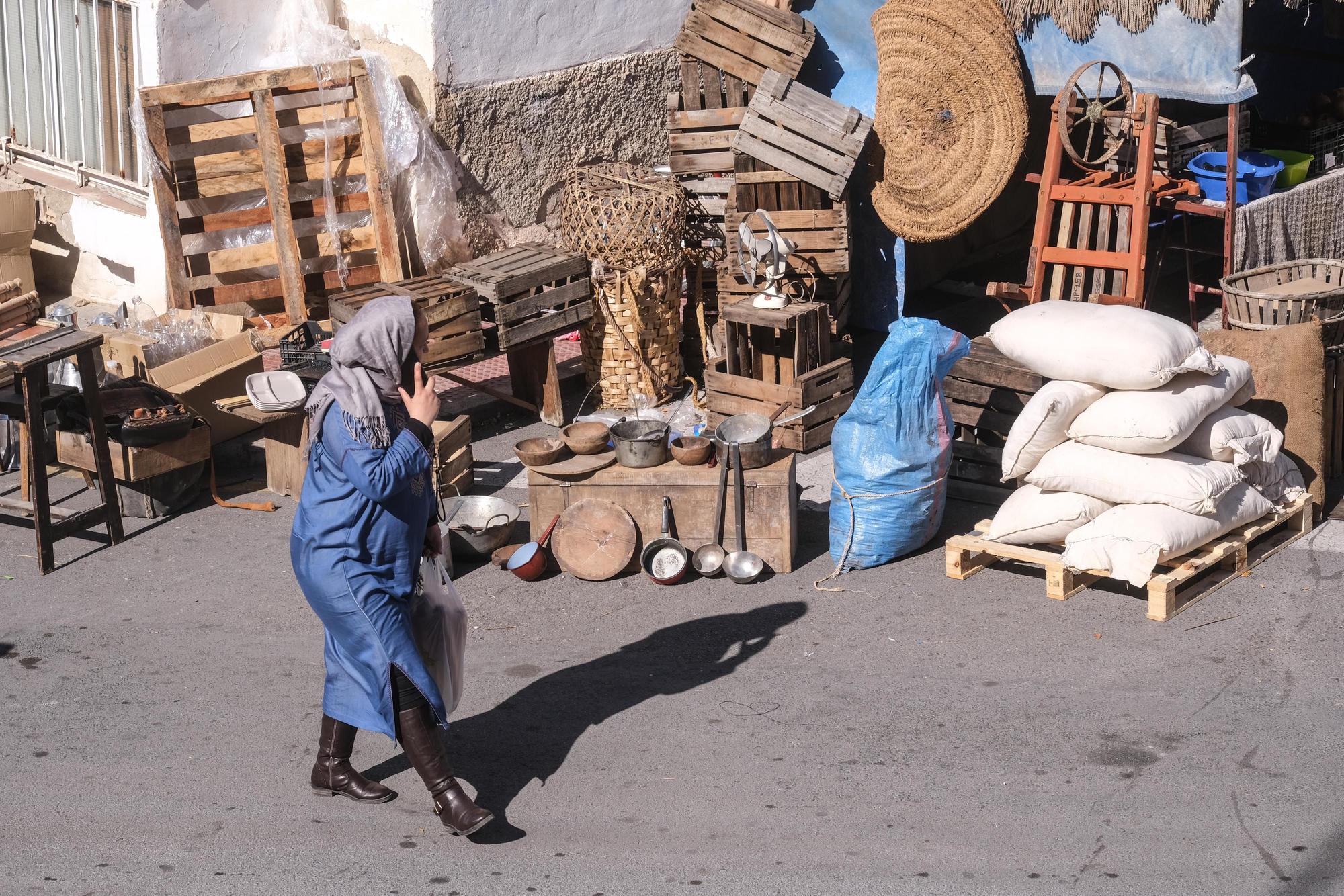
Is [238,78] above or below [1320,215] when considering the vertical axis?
above

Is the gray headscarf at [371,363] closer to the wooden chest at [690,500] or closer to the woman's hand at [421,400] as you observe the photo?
the woman's hand at [421,400]

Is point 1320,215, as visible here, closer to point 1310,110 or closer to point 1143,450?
point 1310,110

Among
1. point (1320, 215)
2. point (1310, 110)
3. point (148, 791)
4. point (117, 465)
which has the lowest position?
point (148, 791)

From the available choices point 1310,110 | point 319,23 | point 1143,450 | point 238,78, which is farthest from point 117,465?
point 1310,110

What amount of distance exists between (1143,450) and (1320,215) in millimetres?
4066

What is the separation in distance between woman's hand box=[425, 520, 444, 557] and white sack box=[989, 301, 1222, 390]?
2.96 meters

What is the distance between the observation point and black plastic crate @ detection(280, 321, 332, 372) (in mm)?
7555

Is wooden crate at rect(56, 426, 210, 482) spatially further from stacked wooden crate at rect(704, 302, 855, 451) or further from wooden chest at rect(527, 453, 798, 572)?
stacked wooden crate at rect(704, 302, 855, 451)

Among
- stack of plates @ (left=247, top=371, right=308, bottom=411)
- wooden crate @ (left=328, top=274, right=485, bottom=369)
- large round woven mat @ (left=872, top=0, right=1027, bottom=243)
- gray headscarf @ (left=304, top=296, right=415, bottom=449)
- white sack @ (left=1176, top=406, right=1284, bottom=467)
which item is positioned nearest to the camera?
gray headscarf @ (left=304, top=296, right=415, bottom=449)

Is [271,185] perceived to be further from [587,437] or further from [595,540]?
[595,540]

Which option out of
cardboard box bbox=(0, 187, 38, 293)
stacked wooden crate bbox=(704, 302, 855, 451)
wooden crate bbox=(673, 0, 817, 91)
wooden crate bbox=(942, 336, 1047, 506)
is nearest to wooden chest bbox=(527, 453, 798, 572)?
wooden crate bbox=(942, 336, 1047, 506)

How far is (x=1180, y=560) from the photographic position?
5.85m

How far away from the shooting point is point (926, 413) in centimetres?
623

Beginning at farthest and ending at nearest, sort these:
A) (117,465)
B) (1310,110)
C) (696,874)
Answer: (1310,110)
(117,465)
(696,874)
